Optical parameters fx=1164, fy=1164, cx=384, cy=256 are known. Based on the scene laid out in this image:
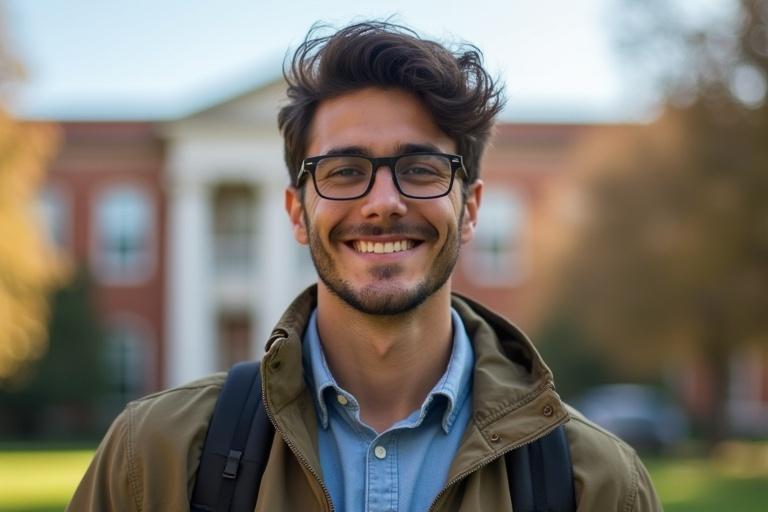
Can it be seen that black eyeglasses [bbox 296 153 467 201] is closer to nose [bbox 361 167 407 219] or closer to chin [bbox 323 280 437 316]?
nose [bbox 361 167 407 219]

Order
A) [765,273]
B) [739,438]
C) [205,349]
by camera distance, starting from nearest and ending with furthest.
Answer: [765,273], [739,438], [205,349]

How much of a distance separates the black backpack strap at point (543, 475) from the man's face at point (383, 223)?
0.45 m

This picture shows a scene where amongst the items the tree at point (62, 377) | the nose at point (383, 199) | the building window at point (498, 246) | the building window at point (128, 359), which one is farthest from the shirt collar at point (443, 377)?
the building window at point (498, 246)

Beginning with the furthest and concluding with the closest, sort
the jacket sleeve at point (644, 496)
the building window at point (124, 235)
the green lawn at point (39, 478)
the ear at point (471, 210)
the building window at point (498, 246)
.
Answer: the building window at point (498, 246)
the building window at point (124, 235)
the green lawn at point (39, 478)
the ear at point (471, 210)
the jacket sleeve at point (644, 496)

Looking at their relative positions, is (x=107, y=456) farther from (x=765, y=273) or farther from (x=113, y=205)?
(x=113, y=205)

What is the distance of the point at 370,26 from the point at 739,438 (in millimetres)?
33787

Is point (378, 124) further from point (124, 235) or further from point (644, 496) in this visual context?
point (124, 235)

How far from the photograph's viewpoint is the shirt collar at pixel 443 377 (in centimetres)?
286

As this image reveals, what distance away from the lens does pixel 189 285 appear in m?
37.2

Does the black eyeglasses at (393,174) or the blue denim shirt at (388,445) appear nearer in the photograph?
the blue denim shirt at (388,445)

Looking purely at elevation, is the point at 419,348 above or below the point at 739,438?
above

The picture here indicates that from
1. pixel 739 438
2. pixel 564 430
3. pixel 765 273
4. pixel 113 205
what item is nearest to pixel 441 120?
pixel 564 430

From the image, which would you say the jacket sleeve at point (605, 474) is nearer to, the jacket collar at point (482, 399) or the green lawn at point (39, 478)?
the jacket collar at point (482, 399)

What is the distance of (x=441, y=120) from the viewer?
9.63 ft
